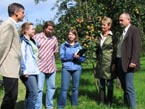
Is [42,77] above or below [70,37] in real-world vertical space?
below

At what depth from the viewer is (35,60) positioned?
29.1 feet

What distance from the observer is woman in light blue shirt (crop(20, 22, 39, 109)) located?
8.58m

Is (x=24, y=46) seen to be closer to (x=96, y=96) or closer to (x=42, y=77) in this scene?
(x=42, y=77)

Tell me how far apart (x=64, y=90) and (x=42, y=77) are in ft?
2.59

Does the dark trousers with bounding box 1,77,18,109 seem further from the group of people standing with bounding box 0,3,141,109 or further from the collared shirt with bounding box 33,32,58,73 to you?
the collared shirt with bounding box 33,32,58,73

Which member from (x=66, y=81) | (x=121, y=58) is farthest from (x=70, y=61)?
(x=121, y=58)

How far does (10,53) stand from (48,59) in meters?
2.44

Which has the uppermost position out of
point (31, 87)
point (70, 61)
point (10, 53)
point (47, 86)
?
point (10, 53)

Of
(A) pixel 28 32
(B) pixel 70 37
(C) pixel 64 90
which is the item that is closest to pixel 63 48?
(B) pixel 70 37

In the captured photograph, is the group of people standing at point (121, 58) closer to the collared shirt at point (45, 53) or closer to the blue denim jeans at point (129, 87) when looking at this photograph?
the blue denim jeans at point (129, 87)

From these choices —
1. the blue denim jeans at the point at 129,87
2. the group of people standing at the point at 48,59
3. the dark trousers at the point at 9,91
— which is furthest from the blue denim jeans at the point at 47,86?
the dark trousers at the point at 9,91

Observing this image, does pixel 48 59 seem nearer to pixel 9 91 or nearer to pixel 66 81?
pixel 66 81

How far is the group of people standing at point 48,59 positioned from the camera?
749 centimetres

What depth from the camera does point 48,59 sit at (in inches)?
388
